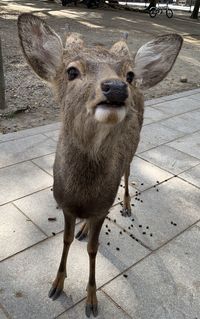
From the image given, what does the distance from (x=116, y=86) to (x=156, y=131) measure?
4.60 m

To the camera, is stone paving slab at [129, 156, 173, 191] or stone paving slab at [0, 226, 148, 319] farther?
stone paving slab at [129, 156, 173, 191]

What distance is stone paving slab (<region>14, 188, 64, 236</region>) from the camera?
3.87m

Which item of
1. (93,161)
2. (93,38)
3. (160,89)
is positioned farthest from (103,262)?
(93,38)

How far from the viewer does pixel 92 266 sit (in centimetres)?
312

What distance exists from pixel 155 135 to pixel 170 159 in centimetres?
84

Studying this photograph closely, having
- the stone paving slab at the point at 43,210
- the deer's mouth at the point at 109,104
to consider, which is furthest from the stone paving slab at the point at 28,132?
the deer's mouth at the point at 109,104

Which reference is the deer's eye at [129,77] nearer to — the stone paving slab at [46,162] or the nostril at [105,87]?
the nostril at [105,87]

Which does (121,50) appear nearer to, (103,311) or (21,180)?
(103,311)

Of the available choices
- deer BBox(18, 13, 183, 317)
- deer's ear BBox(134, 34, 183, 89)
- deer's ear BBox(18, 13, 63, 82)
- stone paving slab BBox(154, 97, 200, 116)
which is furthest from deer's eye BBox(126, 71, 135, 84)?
stone paving slab BBox(154, 97, 200, 116)

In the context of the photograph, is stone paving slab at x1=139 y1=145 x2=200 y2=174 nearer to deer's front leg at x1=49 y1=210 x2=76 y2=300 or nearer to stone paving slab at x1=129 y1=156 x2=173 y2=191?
stone paving slab at x1=129 y1=156 x2=173 y2=191

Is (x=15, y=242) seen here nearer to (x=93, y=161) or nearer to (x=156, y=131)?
(x=93, y=161)

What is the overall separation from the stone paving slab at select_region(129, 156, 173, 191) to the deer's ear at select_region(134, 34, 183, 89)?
2.07 meters

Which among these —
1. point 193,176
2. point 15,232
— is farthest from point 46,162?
point 193,176

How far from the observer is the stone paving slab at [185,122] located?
6665 millimetres
